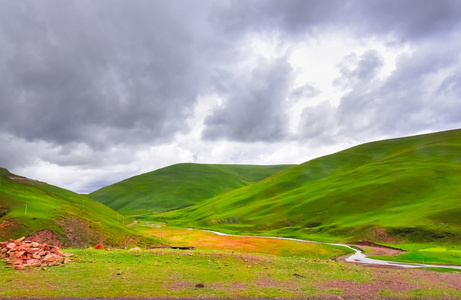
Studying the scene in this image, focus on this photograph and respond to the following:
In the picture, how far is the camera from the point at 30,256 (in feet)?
106

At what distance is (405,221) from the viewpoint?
329 feet

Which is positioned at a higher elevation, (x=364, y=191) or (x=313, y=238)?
(x=364, y=191)

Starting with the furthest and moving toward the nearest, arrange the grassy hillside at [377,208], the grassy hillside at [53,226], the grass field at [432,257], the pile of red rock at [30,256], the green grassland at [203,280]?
the grassy hillside at [377,208], the grass field at [432,257], the grassy hillside at [53,226], the pile of red rock at [30,256], the green grassland at [203,280]

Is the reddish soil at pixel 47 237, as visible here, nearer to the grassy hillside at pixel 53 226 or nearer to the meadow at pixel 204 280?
the grassy hillside at pixel 53 226

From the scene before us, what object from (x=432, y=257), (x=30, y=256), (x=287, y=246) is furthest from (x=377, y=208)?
(x=30, y=256)

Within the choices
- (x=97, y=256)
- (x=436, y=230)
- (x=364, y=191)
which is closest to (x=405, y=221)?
(x=436, y=230)

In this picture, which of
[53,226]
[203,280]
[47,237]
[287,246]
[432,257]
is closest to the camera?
[203,280]

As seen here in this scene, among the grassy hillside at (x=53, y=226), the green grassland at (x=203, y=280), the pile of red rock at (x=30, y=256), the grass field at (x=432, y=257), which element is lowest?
the grass field at (x=432, y=257)

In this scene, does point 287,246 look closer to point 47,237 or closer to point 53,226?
point 53,226

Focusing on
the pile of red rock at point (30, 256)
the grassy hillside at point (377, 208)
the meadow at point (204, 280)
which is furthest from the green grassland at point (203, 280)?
the grassy hillside at point (377, 208)

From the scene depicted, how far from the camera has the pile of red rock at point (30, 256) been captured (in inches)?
1209

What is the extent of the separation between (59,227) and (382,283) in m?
54.5

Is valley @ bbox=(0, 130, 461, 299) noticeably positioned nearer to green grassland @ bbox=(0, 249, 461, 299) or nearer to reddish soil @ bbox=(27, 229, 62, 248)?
green grassland @ bbox=(0, 249, 461, 299)

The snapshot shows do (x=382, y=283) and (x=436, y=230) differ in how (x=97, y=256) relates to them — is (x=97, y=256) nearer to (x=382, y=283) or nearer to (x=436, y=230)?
(x=382, y=283)
